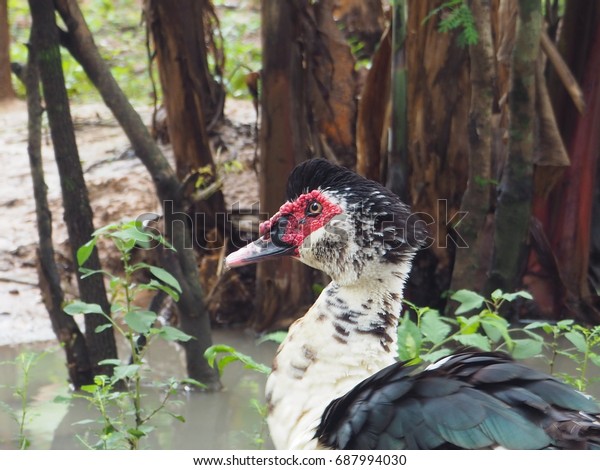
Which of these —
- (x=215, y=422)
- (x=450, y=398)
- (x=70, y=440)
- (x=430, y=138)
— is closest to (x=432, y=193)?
(x=430, y=138)

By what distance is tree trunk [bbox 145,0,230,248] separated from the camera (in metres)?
5.29

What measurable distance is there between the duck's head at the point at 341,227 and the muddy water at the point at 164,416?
0.95 meters

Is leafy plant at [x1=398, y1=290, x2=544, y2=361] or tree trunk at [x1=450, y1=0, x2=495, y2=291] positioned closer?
leafy plant at [x1=398, y1=290, x2=544, y2=361]

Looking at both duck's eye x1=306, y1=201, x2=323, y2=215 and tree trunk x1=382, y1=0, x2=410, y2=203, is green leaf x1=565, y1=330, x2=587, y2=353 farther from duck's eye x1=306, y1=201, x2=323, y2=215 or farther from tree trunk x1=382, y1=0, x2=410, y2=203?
tree trunk x1=382, y1=0, x2=410, y2=203

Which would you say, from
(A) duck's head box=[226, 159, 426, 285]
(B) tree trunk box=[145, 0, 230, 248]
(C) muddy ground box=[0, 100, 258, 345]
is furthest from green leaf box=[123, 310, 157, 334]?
(C) muddy ground box=[0, 100, 258, 345]

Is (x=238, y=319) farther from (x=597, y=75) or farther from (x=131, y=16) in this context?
(x=131, y=16)

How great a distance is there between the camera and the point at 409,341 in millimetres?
3209

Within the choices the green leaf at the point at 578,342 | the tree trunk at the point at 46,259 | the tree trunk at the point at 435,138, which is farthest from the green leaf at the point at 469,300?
the tree trunk at the point at 46,259

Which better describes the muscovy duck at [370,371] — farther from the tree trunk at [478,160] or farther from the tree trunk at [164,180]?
the tree trunk at [478,160]

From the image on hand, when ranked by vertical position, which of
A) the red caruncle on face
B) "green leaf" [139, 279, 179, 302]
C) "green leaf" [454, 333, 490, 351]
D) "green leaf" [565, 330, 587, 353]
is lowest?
"green leaf" [565, 330, 587, 353]

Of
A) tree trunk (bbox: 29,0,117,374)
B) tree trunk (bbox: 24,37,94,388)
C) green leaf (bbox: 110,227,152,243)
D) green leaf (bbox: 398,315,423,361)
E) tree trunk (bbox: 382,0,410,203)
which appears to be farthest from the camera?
tree trunk (bbox: 382,0,410,203)

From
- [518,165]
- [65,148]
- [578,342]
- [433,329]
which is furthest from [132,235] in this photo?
[518,165]

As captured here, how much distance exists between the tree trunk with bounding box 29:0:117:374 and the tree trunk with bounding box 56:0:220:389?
106 mm

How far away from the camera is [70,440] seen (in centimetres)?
409
